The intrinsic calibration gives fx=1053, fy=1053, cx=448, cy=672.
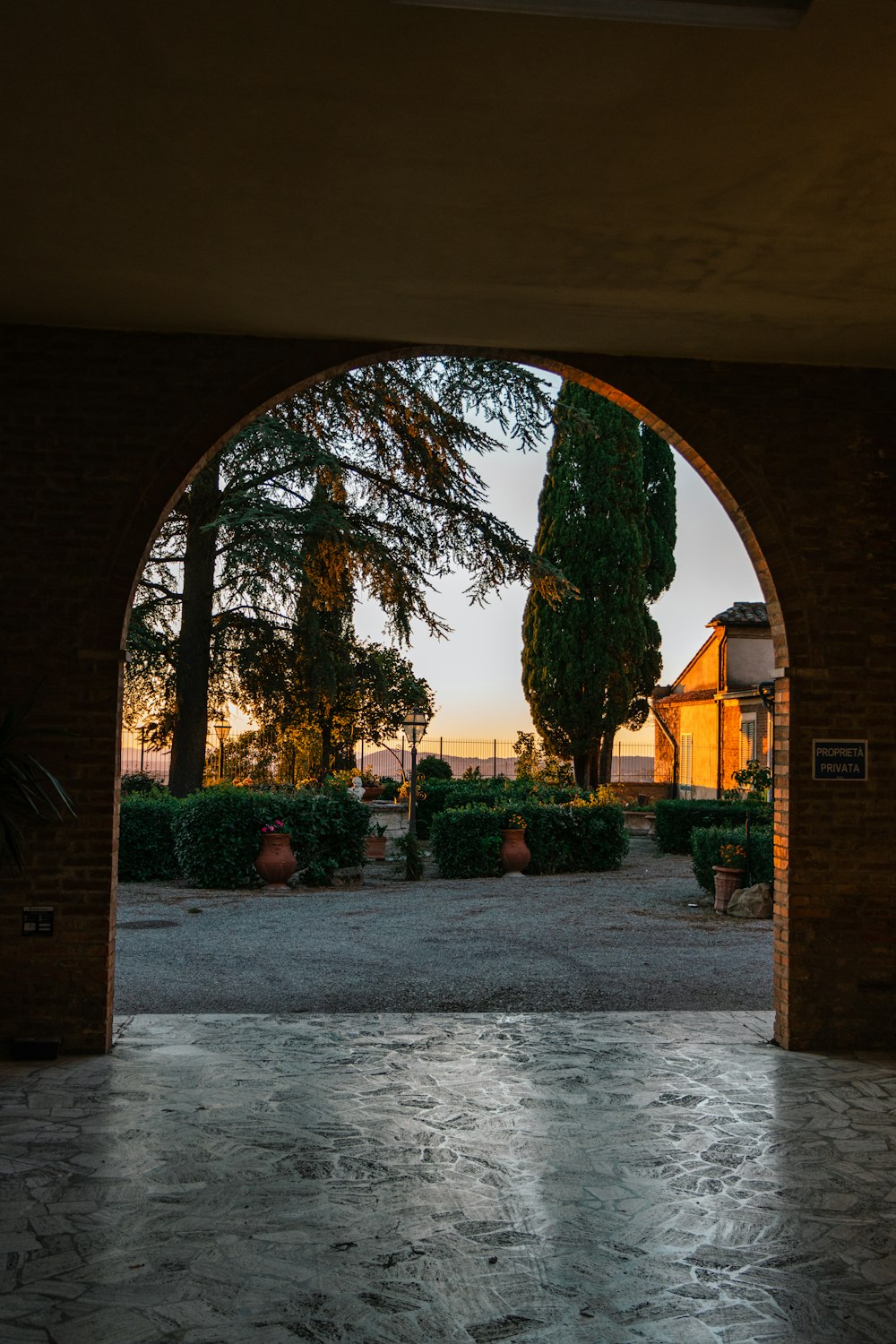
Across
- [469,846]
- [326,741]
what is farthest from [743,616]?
[469,846]

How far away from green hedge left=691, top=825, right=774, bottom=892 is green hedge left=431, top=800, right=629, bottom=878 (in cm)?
248

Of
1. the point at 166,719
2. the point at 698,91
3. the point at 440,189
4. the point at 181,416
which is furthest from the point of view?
the point at 166,719

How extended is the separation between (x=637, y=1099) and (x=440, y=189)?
3.89 meters

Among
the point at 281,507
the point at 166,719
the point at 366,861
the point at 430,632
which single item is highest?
the point at 281,507

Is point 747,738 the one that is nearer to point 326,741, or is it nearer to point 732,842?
point 326,741

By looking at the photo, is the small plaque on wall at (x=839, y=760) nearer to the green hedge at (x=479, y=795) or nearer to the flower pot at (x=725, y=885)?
the flower pot at (x=725, y=885)

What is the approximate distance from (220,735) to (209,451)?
1403cm

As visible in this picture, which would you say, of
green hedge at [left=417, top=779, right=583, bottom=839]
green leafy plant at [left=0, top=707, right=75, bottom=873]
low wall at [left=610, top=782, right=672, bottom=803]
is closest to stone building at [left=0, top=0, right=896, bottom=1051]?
green leafy plant at [left=0, top=707, right=75, bottom=873]

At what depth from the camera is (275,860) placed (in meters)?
12.6

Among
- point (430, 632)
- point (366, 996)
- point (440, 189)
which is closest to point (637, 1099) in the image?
point (366, 996)

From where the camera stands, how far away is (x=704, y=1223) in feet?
11.4

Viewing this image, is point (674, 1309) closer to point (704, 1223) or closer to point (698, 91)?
point (704, 1223)

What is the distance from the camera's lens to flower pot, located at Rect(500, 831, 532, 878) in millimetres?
13961

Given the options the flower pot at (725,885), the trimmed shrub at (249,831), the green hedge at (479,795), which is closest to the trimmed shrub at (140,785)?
the trimmed shrub at (249,831)
